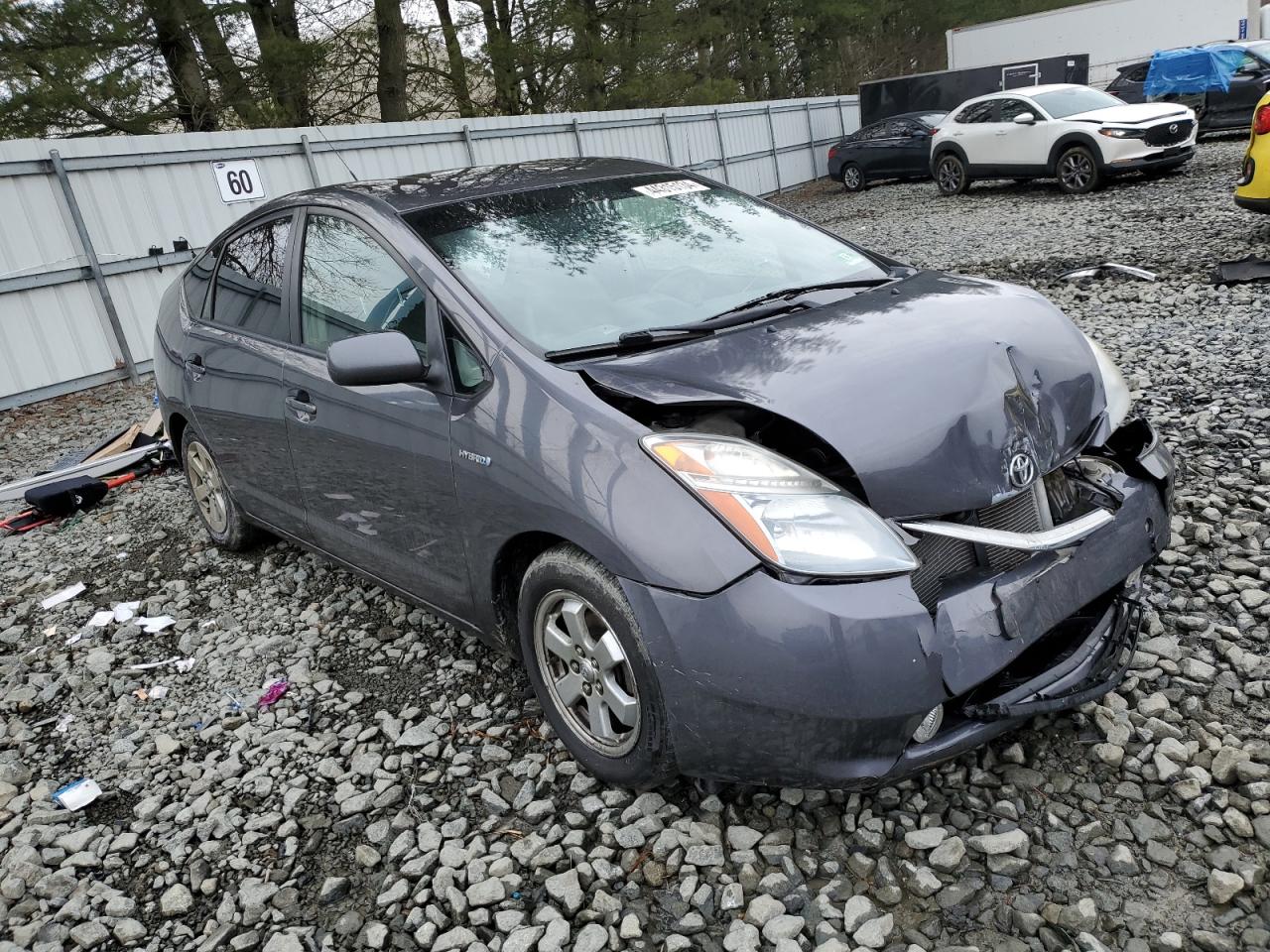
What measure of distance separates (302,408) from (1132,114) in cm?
1391

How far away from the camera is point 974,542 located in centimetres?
231

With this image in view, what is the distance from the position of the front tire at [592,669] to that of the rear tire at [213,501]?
2442 mm

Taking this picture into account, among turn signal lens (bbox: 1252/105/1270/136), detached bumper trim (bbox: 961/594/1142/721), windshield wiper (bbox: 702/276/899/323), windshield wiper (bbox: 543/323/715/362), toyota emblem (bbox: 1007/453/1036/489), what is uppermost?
windshield wiper (bbox: 543/323/715/362)

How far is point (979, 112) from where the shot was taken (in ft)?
52.2

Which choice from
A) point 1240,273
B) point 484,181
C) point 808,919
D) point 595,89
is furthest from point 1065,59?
point 808,919

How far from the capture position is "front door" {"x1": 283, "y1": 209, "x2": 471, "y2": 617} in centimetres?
293

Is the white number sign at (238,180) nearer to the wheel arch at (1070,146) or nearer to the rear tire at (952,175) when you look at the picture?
the wheel arch at (1070,146)

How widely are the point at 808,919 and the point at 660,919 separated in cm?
35

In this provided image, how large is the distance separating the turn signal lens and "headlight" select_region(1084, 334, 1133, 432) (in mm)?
6038

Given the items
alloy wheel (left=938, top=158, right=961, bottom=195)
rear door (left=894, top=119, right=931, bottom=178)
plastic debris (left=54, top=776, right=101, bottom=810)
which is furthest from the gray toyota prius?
rear door (left=894, top=119, right=931, bottom=178)

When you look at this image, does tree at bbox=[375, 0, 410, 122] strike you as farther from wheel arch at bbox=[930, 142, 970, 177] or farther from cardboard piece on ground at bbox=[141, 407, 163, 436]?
cardboard piece on ground at bbox=[141, 407, 163, 436]

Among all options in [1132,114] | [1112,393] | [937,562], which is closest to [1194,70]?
[1132,114]

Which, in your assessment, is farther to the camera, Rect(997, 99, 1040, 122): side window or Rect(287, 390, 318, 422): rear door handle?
Rect(997, 99, 1040, 122): side window

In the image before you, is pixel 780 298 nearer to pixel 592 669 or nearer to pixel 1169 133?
pixel 592 669
